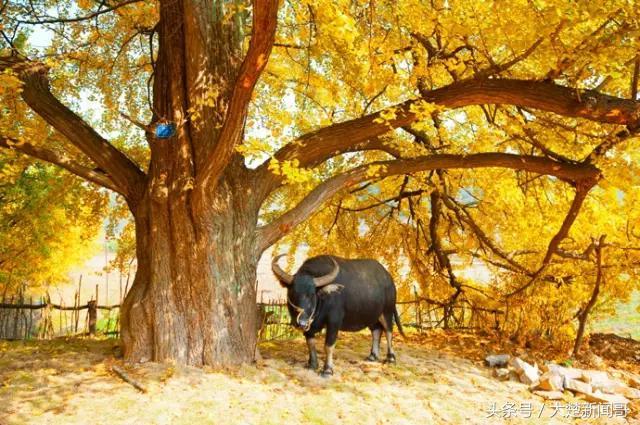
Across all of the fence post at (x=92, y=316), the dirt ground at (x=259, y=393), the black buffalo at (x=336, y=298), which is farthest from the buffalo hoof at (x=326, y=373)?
the fence post at (x=92, y=316)

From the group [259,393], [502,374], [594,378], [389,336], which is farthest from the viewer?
[389,336]

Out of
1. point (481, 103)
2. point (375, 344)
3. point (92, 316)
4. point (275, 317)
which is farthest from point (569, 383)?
point (92, 316)

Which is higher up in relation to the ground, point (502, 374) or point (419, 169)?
point (419, 169)

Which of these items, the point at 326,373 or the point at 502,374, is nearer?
the point at 326,373

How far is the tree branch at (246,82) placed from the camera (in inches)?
171

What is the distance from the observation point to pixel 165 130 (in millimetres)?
6668

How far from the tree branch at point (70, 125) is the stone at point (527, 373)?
254 inches

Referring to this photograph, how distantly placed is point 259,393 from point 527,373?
4.11 m

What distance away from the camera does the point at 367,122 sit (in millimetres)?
7191

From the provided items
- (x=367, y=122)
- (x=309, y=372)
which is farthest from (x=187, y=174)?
(x=309, y=372)

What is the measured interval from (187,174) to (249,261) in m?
1.51

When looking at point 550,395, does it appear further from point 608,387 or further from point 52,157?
point 52,157

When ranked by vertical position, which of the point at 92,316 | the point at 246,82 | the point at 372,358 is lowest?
the point at 372,358

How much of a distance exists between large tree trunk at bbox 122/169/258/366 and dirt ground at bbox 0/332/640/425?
325 mm
